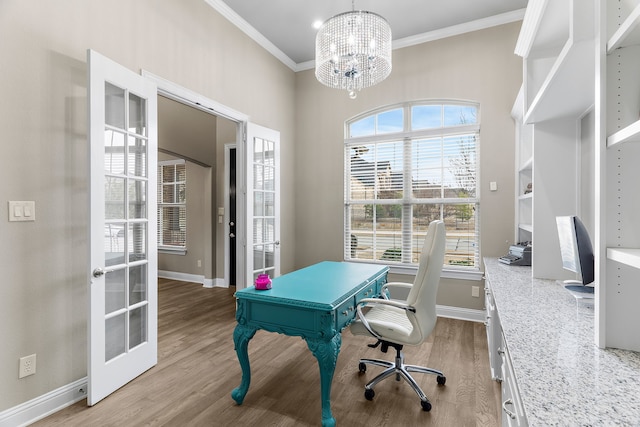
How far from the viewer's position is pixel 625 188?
3.44ft

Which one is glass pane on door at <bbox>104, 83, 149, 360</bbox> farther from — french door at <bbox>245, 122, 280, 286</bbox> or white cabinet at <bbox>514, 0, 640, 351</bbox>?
white cabinet at <bbox>514, 0, 640, 351</bbox>

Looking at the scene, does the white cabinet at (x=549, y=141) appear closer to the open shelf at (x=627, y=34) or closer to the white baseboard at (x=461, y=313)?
the open shelf at (x=627, y=34)

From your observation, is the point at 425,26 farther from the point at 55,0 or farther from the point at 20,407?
the point at 20,407

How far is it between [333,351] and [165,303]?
341 cm

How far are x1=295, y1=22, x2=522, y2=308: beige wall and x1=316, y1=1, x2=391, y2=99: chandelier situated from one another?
60.3 inches

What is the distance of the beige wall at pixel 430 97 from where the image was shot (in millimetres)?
3617

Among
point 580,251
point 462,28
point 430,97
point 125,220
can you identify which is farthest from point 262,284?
point 462,28

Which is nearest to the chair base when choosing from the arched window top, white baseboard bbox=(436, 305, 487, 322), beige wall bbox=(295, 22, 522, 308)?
white baseboard bbox=(436, 305, 487, 322)

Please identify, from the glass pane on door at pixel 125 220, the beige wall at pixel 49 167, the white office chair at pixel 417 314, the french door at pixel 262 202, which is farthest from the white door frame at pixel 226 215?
the white office chair at pixel 417 314

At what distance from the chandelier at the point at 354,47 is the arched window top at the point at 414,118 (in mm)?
1490

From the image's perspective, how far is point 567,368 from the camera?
99cm

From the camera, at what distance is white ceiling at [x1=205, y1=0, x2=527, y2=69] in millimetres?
3381

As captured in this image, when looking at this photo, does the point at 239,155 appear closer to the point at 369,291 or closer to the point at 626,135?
the point at 369,291

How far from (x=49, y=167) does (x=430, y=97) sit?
3.81 m
